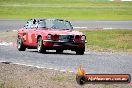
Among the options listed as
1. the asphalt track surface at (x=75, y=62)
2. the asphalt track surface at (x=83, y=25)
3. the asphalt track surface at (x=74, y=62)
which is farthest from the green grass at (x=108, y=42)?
the asphalt track surface at (x=83, y=25)

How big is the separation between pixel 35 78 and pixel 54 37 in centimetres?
866

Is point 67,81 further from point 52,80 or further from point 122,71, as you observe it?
point 122,71

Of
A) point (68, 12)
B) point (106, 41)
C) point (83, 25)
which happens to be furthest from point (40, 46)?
point (68, 12)

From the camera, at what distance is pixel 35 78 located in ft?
47.2

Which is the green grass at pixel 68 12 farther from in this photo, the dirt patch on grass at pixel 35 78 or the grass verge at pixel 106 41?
the dirt patch on grass at pixel 35 78

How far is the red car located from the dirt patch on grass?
581 cm

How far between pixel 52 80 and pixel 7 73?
1.91 metres

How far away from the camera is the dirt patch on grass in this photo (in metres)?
12.9

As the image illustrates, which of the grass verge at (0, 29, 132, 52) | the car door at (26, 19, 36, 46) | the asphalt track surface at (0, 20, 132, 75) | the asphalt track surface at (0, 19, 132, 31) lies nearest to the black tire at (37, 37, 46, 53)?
the car door at (26, 19, 36, 46)

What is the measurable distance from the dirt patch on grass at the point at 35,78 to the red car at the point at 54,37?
5.81m

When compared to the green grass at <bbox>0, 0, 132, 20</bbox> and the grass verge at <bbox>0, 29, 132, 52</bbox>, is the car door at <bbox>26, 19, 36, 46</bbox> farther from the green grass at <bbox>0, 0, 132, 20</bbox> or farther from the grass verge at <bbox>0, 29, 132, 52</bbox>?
the green grass at <bbox>0, 0, 132, 20</bbox>

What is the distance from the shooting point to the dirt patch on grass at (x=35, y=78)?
12938 millimetres

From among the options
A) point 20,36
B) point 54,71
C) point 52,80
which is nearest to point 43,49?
point 20,36

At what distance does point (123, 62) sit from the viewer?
62.4ft
